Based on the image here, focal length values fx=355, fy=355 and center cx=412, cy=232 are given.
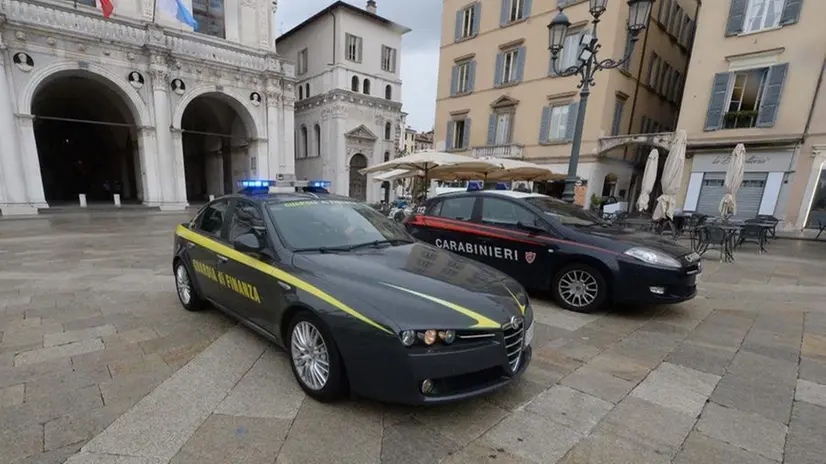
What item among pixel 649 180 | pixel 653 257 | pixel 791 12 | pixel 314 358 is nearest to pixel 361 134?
pixel 649 180

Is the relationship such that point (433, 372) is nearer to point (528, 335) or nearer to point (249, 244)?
point (528, 335)

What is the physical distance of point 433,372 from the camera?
6.95 ft

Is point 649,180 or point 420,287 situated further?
point 649,180

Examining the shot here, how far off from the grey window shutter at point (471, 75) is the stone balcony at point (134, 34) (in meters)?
10.6

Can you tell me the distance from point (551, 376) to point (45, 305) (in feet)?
19.5

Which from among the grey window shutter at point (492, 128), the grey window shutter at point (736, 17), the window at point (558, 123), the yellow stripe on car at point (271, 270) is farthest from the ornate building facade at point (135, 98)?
the grey window shutter at point (736, 17)

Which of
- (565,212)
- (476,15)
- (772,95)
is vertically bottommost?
(565,212)

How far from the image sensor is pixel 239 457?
205 cm

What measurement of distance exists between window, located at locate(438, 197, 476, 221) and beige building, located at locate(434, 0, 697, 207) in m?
11.6

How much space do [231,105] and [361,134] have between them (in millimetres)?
9426

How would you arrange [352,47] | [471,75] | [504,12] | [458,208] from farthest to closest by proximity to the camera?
[352,47] → [471,75] → [504,12] → [458,208]

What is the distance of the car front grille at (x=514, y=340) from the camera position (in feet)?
7.64

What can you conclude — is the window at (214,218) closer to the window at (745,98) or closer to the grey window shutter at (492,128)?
the window at (745,98)

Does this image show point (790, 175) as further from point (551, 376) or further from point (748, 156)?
point (551, 376)
